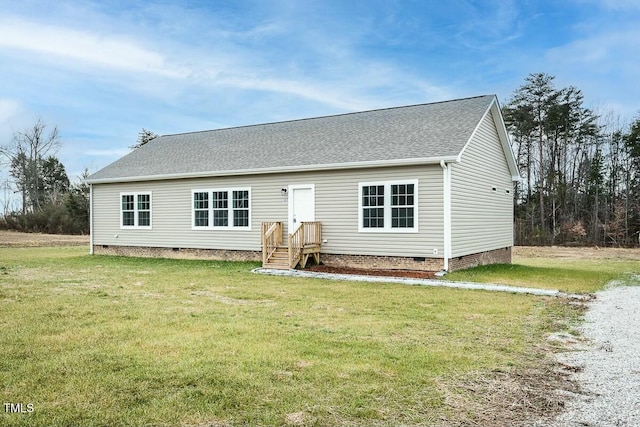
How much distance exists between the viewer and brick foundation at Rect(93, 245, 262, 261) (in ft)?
53.6

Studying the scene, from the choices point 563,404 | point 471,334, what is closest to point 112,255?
point 471,334

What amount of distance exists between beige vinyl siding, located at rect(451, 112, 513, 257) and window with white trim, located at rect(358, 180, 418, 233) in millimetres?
1094

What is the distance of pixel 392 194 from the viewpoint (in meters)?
13.6

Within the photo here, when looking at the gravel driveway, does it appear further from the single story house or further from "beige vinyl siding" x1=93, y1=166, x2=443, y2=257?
the single story house

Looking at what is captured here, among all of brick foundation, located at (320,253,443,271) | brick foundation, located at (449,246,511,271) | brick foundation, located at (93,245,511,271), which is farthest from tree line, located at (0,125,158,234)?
brick foundation, located at (449,246,511,271)

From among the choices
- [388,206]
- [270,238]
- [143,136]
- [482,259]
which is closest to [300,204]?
[270,238]

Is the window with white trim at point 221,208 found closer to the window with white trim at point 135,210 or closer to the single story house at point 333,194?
the single story house at point 333,194

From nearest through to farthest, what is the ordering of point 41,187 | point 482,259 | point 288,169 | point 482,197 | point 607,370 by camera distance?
1. point 607,370
2. point 288,169
3. point 482,197
4. point 482,259
5. point 41,187

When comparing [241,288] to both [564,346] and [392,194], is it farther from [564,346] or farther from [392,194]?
[564,346]

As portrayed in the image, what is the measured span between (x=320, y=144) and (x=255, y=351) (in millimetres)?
11769

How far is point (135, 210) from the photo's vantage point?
19.0 m

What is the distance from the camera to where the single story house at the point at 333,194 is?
13.3 meters

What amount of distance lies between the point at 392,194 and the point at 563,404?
32.5 ft

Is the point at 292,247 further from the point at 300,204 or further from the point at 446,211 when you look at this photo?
the point at 446,211
